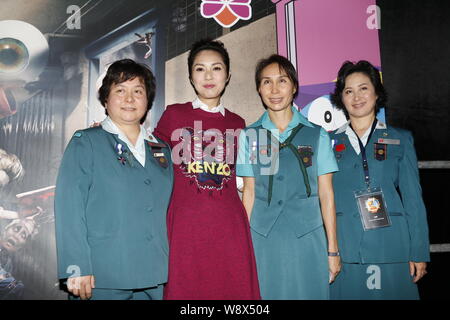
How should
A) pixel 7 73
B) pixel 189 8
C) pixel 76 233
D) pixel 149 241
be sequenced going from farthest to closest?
pixel 189 8 → pixel 7 73 → pixel 149 241 → pixel 76 233

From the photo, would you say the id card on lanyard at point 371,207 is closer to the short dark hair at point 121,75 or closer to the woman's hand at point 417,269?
the woman's hand at point 417,269

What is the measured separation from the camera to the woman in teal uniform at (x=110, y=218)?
5.91ft

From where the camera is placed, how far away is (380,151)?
2.41 meters

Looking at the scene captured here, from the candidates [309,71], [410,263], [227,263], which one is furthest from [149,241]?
[309,71]

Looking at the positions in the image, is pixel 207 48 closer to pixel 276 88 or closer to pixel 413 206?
pixel 276 88

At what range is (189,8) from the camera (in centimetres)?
297

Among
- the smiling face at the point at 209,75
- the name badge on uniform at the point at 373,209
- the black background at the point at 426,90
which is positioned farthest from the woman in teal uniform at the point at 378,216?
the smiling face at the point at 209,75

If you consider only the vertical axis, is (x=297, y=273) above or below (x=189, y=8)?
below

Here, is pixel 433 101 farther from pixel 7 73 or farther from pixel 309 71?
pixel 7 73

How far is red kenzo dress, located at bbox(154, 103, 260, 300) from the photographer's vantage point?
2.06 meters

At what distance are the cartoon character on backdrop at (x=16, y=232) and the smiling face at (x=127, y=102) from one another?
1120 millimetres

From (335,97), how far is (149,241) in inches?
72.8

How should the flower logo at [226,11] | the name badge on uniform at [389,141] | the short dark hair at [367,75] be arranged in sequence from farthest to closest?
the flower logo at [226,11], the short dark hair at [367,75], the name badge on uniform at [389,141]

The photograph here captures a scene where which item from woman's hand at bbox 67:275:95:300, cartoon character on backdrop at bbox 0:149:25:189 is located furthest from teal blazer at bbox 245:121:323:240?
cartoon character on backdrop at bbox 0:149:25:189
